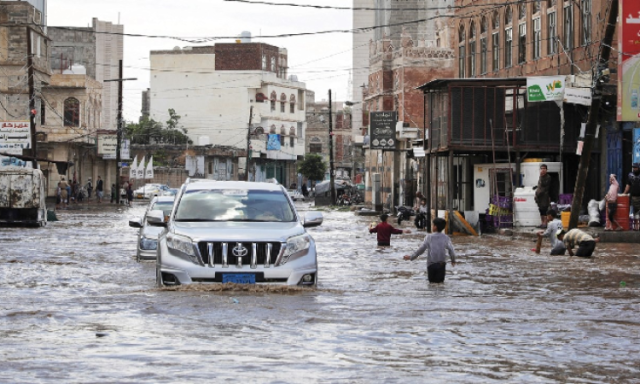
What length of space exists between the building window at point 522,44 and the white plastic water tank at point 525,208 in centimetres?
1073

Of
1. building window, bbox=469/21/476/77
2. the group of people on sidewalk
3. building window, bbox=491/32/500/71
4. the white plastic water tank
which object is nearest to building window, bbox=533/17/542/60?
building window, bbox=491/32/500/71

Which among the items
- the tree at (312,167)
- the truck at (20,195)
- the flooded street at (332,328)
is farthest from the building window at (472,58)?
the tree at (312,167)

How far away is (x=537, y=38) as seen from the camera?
1658 inches

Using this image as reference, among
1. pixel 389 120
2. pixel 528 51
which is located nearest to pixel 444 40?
pixel 389 120

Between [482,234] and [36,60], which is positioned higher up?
[36,60]

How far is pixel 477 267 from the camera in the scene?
72.4 ft

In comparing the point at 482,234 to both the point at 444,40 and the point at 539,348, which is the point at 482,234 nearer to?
the point at 539,348

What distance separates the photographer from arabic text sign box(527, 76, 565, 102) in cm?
3328

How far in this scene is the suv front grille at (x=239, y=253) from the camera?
1388cm

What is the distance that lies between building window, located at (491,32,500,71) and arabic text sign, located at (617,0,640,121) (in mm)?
16903

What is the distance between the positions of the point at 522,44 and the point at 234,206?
3044cm

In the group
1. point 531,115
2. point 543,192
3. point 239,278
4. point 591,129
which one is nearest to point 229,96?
point 531,115

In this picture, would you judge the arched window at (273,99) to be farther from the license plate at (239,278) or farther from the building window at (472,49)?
the license plate at (239,278)

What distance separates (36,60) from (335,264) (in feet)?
159
